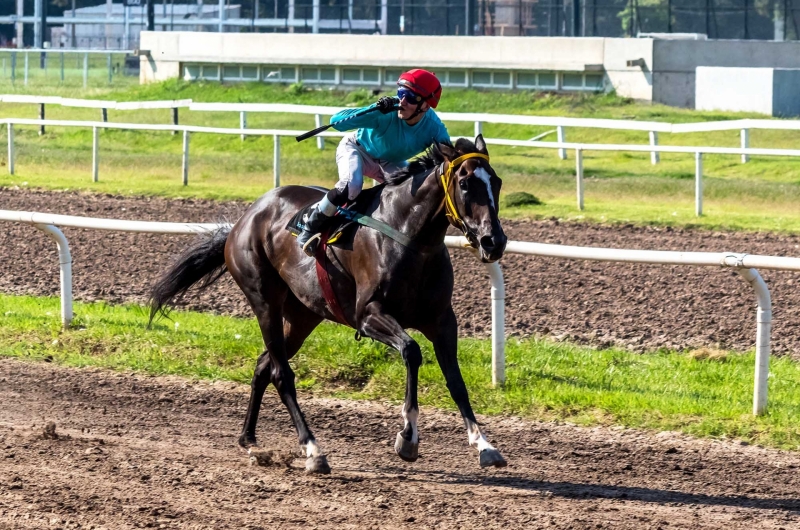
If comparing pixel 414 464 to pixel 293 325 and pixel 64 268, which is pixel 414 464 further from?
pixel 64 268

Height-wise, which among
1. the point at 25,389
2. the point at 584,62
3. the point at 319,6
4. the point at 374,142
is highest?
the point at 319,6

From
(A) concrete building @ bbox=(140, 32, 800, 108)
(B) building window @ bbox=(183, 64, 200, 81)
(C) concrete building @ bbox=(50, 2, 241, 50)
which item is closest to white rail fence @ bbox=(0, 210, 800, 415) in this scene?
(A) concrete building @ bbox=(140, 32, 800, 108)

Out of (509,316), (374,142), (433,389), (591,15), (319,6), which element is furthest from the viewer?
(319,6)

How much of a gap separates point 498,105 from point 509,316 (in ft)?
57.1

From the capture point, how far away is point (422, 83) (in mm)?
5840

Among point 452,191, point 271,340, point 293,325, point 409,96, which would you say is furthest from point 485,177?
point 293,325

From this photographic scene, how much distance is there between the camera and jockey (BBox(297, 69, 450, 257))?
5.88m

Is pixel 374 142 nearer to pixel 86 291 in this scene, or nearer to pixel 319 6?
pixel 86 291

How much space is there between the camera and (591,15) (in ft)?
104

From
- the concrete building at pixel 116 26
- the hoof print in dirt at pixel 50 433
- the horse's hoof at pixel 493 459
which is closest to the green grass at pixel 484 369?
the horse's hoof at pixel 493 459

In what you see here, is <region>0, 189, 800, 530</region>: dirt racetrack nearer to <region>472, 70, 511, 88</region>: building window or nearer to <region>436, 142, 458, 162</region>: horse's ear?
<region>436, 142, 458, 162</region>: horse's ear

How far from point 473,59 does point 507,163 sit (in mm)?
8754

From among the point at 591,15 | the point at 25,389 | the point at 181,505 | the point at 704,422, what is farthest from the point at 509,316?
the point at 591,15

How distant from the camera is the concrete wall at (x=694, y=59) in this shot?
2603 cm
